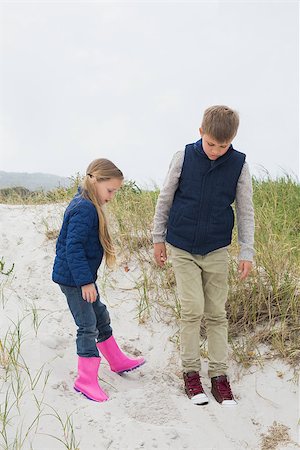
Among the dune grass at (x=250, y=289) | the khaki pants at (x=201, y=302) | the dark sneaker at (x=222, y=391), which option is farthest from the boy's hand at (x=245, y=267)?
the dark sneaker at (x=222, y=391)

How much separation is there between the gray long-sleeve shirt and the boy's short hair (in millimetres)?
264

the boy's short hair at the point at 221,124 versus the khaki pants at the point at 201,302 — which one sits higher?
the boy's short hair at the point at 221,124

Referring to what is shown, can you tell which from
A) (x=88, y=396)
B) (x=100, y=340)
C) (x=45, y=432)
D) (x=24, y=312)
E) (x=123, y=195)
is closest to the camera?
(x=45, y=432)

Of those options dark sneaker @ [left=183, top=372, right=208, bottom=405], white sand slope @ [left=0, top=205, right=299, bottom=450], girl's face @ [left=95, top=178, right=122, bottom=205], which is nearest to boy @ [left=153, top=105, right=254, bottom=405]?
dark sneaker @ [left=183, top=372, right=208, bottom=405]

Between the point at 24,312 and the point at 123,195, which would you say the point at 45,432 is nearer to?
the point at 24,312

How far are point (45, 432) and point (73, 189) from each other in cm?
375

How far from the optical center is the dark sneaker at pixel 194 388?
3111 mm

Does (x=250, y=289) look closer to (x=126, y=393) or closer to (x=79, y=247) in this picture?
(x=126, y=393)

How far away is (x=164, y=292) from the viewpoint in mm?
4133

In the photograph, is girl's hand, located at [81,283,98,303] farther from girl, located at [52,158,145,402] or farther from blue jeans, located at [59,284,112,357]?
blue jeans, located at [59,284,112,357]

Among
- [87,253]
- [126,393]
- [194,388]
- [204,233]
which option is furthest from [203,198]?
[126,393]

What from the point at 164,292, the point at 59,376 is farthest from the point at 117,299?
the point at 59,376

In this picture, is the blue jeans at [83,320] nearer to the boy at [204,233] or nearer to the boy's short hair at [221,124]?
the boy at [204,233]

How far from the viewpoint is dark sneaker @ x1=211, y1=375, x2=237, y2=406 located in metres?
3.15
